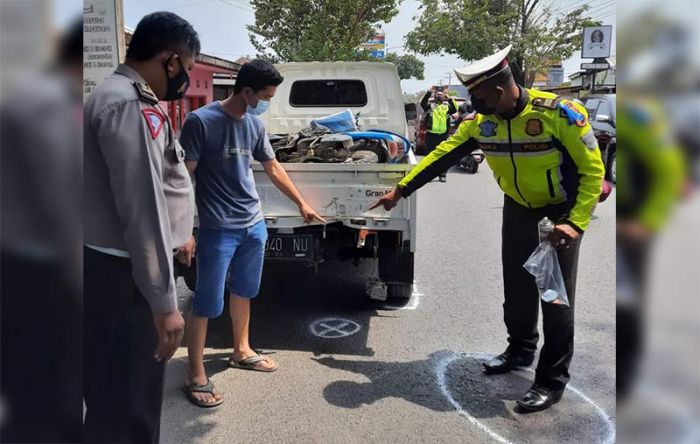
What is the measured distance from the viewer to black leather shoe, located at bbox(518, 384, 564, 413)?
3164 millimetres

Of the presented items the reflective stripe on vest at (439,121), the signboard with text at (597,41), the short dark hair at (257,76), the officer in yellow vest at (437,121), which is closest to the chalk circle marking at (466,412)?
the signboard with text at (597,41)

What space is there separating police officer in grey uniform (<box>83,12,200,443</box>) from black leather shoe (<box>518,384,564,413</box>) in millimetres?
1960

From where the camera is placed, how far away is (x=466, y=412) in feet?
10.6

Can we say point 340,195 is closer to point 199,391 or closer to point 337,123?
point 199,391

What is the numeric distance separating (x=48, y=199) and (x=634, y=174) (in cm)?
128

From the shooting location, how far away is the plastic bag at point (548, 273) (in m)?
2.95

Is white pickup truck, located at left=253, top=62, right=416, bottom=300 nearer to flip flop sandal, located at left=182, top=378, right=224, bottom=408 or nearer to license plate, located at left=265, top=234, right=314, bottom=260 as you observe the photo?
license plate, located at left=265, top=234, right=314, bottom=260

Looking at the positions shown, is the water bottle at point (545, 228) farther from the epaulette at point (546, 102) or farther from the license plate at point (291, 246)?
the license plate at point (291, 246)

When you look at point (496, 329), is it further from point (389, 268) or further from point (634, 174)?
point (634, 174)

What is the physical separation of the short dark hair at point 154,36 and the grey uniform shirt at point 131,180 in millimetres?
85

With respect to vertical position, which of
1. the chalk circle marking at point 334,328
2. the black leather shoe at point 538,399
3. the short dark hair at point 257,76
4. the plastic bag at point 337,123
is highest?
the short dark hair at point 257,76

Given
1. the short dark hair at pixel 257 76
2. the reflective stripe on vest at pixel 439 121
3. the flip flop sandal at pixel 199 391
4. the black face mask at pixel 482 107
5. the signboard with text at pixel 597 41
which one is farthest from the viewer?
the reflective stripe on vest at pixel 439 121

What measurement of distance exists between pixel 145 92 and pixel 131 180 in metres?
0.29

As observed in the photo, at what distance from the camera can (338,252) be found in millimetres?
4246
